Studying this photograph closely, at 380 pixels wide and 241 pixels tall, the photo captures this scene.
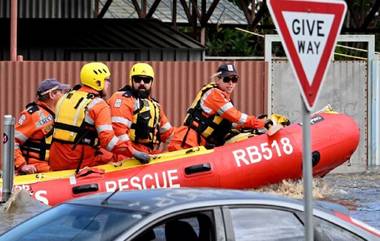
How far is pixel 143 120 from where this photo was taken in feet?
40.0

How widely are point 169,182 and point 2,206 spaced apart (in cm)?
203

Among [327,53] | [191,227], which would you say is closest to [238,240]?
[191,227]

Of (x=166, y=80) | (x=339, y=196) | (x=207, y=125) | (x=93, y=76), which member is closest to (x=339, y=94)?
(x=166, y=80)

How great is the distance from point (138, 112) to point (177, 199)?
6.54 meters

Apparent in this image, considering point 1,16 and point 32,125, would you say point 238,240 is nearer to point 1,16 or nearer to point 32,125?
point 32,125

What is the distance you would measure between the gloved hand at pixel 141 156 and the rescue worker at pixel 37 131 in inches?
44.9

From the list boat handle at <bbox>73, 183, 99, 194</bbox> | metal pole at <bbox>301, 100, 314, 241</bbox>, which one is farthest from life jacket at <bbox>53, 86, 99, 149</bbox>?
metal pole at <bbox>301, 100, 314, 241</bbox>

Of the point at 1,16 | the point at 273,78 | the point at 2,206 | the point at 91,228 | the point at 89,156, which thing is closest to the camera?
the point at 91,228

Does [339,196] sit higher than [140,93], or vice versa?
[140,93]

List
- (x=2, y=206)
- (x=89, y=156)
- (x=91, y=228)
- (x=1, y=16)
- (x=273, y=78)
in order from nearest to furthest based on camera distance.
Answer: (x=91, y=228), (x=2, y=206), (x=89, y=156), (x=273, y=78), (x=1, y=16)

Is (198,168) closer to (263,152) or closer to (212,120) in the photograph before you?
(263,152)

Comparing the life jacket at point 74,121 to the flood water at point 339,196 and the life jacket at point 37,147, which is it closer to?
the life jacket at point 37,147

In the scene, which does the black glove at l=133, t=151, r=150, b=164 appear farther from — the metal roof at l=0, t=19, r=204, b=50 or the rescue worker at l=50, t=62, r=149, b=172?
the metal roof at l=0, t=19, r=204, b=50

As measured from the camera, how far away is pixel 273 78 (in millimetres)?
16484
